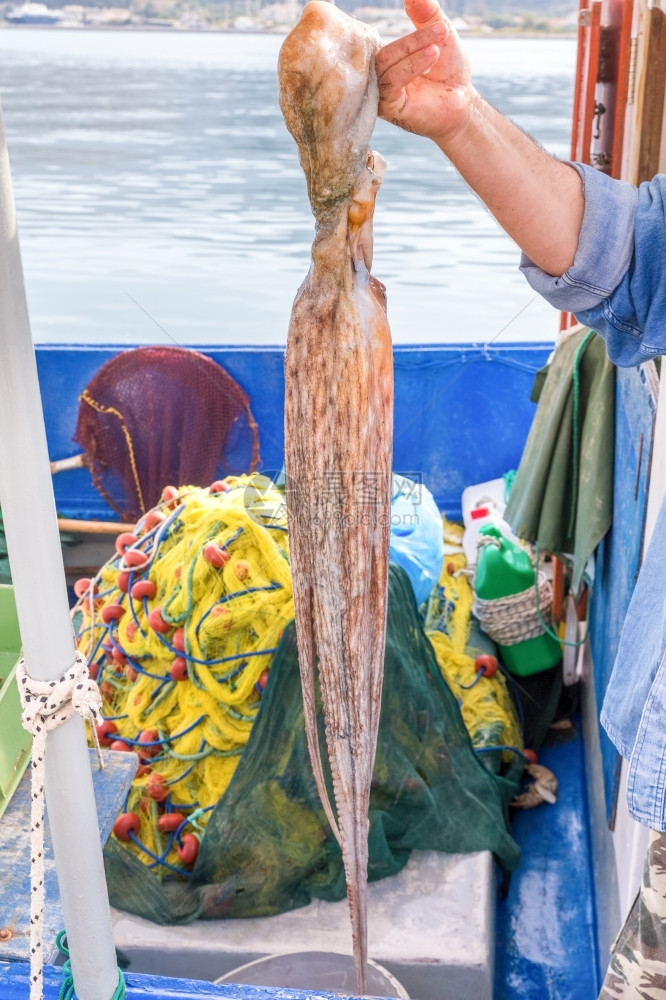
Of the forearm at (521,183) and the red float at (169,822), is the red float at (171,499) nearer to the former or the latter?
the red float at (169,822)

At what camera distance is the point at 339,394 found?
1.16 meters

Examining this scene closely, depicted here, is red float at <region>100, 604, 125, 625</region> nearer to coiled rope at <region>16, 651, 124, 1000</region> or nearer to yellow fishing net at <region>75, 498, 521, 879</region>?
yellow fishing net at <region>75, 498, 521, 879</region>

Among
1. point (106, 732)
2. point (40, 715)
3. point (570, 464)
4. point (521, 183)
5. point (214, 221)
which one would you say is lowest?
point (214, 221)

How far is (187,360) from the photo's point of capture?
20.2 feet

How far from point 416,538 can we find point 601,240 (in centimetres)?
260

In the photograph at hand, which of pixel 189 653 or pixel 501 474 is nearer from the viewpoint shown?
pixel 189 653

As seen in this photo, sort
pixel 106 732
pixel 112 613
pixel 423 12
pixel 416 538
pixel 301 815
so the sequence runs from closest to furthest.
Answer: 1. pixel 423 12
2. pixel 301 815
3. pixel 106 732
4. pixel 112 613
5. pixel 416 538

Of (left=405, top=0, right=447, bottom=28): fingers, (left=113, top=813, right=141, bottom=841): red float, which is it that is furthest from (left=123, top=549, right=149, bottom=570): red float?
(left=405, top=0, right=447, bottom=28): fingers

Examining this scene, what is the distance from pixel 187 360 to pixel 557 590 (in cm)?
274

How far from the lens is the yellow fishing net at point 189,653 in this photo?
3498 millimetres

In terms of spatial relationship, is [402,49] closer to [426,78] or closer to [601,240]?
[426,78]

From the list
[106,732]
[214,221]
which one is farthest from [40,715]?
[214,221]

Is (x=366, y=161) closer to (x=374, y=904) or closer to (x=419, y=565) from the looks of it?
(x=374, y=904)

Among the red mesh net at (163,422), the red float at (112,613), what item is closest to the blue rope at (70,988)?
the red float at (112,613)
